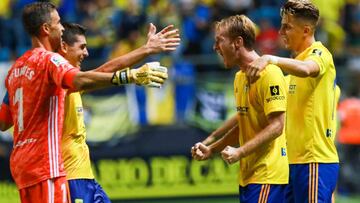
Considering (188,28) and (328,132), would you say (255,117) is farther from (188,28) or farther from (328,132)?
(188,28)

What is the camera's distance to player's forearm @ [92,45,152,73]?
8.88m

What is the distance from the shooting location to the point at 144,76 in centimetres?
805

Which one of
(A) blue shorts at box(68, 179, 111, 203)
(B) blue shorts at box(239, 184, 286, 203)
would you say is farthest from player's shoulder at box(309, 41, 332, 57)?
(A) blue shorts at box(68, 179, 111, 203)

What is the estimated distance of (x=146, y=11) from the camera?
21.3 meters

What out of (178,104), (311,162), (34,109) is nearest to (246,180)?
(311,162)

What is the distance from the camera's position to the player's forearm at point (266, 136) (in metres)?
8.64

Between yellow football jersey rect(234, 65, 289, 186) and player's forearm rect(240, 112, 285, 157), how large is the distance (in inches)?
3.9

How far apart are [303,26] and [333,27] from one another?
487 inches

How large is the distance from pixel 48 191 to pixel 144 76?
4.61ft

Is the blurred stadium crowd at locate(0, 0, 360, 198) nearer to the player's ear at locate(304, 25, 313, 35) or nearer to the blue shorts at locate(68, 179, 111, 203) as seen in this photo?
the blue shorts at locate(68, 179, 111, 203)

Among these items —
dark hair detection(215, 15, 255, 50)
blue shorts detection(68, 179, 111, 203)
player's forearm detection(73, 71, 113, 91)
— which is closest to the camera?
player's forearm detection(73, 71, 113, 91)

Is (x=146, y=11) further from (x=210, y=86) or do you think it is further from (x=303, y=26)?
(x=303, y=26)

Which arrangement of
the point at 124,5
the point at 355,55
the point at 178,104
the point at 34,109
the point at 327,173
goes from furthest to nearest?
the point at 124,5 < the point at 355,55 < the point at 178,104 < the point at 327,173 < the point at 34,109

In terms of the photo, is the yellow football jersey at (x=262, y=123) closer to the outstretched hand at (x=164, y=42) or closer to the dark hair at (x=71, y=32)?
the outstretched hand at (x=164, y=42)
